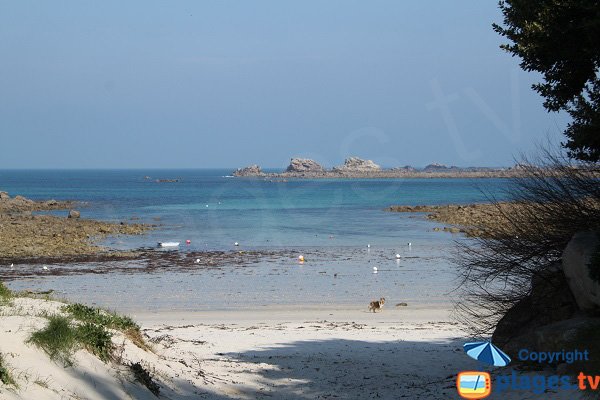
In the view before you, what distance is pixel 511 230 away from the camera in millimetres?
13703

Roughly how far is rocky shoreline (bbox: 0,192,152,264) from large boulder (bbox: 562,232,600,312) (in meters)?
27.6

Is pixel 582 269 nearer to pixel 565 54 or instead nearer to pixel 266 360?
pixel 565 54

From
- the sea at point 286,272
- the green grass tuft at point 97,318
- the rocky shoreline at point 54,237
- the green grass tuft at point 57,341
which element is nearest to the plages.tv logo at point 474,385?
the green grass tuft at point 57,341

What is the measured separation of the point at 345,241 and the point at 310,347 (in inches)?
1110

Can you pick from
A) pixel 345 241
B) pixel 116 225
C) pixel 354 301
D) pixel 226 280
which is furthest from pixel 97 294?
pixel 116 225

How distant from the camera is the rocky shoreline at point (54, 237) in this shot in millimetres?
35281

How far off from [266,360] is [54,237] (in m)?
29.7

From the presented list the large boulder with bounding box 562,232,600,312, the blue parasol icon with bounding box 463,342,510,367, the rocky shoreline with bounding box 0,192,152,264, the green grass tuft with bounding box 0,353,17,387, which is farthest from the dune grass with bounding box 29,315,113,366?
the rocky shoreline with bounding box 0,192,152,264

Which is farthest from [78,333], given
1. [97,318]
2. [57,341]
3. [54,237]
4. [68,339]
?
[54,237]

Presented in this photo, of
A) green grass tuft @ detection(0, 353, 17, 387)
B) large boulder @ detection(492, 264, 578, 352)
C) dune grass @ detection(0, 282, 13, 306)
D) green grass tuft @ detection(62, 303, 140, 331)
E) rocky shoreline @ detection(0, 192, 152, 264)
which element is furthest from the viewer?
rocky shoreline @ detection(0, 192, 152, 264)

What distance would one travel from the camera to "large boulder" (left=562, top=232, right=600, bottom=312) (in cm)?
1008

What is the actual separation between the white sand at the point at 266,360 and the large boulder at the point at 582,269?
1.62 meters

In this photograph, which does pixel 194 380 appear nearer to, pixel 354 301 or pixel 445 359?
pixel 445 359

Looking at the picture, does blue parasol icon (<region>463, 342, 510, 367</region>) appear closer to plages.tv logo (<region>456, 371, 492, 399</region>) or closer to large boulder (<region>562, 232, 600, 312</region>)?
plages.tv logo (<region>456, 371, 492, 399</region>)
